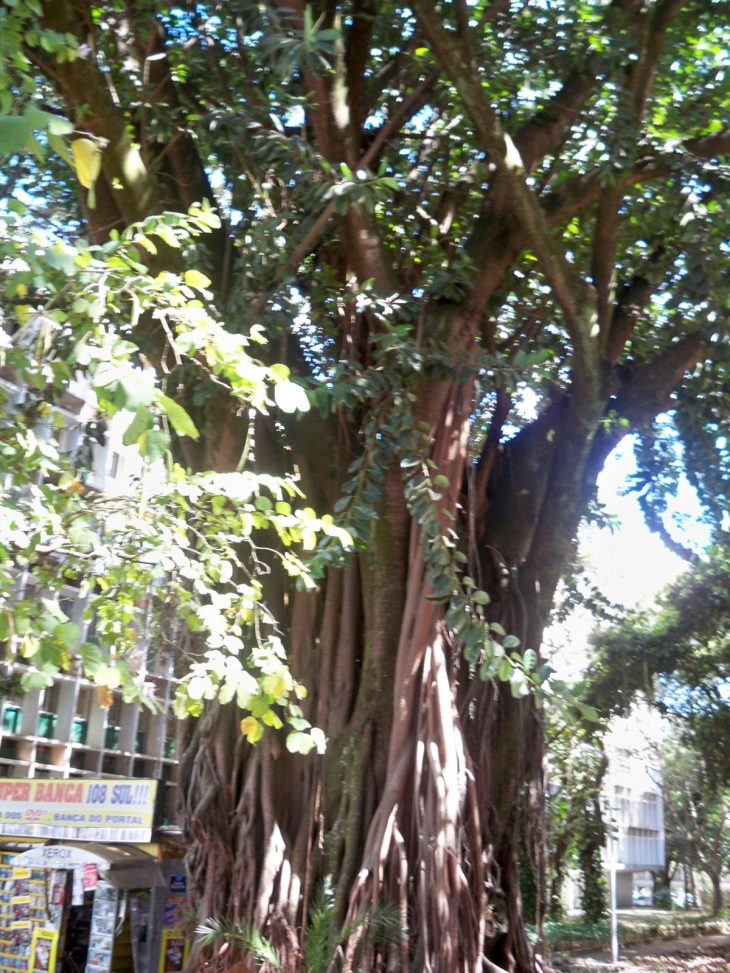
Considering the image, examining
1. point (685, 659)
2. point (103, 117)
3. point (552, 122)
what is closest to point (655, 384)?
point (552, 122)

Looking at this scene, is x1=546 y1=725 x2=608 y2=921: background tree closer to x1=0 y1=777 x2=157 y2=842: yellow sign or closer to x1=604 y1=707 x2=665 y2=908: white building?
x1=604 y1=707 x2=665 y2=908: white building

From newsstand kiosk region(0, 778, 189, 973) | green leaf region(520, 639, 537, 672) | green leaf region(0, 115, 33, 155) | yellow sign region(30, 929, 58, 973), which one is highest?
green leaf region(0, 115, 33, 155)

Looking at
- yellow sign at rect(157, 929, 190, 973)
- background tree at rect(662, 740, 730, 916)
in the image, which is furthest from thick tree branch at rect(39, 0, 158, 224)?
background tree at rect(662, 740, 730, 916)

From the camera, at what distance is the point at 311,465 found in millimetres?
6836

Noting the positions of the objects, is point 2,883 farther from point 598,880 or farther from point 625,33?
point 598,880

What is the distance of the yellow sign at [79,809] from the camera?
8141 millimetres

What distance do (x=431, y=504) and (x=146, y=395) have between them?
284 centimetres

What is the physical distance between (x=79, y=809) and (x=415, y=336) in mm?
4779

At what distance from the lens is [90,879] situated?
8195 mm

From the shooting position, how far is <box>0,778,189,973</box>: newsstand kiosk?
8.20 meters

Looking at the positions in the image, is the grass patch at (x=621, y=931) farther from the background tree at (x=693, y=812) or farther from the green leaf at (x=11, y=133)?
the green leaf at (x=11, y=133)

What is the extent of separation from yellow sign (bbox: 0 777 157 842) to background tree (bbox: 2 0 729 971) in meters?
1.65

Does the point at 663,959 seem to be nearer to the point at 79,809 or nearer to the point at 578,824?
the point at 578,824

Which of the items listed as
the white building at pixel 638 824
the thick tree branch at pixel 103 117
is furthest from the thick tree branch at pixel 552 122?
the white building at pixel 638 824
